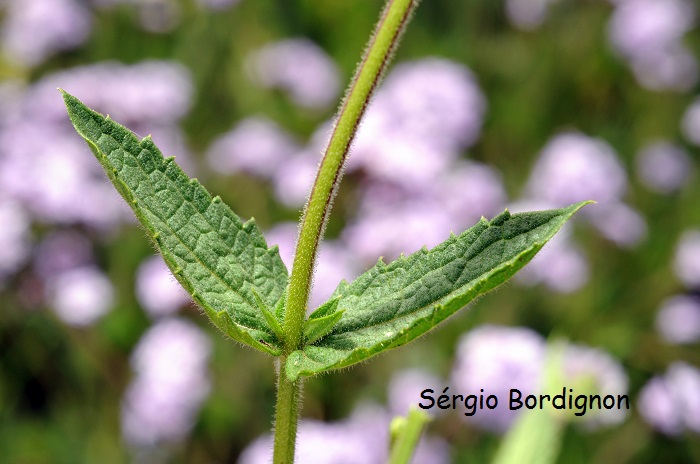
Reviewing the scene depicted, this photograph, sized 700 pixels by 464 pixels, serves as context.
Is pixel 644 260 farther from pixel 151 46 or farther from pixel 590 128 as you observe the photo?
pixel 151 46

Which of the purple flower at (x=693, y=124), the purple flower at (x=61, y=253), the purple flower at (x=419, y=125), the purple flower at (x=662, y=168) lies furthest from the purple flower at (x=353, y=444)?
the purple flower at (x=693, y=124)

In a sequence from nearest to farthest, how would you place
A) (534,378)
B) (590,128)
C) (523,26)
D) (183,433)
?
(534,378) → (183,433) → (590,128) → (523,26)

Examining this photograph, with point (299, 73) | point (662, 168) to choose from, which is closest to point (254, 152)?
point (299, 73)

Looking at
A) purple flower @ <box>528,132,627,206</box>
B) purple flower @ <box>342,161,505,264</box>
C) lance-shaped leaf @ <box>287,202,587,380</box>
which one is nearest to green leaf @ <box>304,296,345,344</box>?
lance-shaped leaf @ <box>287,202,587,380</box>

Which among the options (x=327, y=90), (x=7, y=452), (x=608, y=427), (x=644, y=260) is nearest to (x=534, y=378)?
(x=608, y=427)

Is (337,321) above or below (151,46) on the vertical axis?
below

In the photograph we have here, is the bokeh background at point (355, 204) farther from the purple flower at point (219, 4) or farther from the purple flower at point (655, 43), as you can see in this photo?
the purple flower at point (219, 4)
